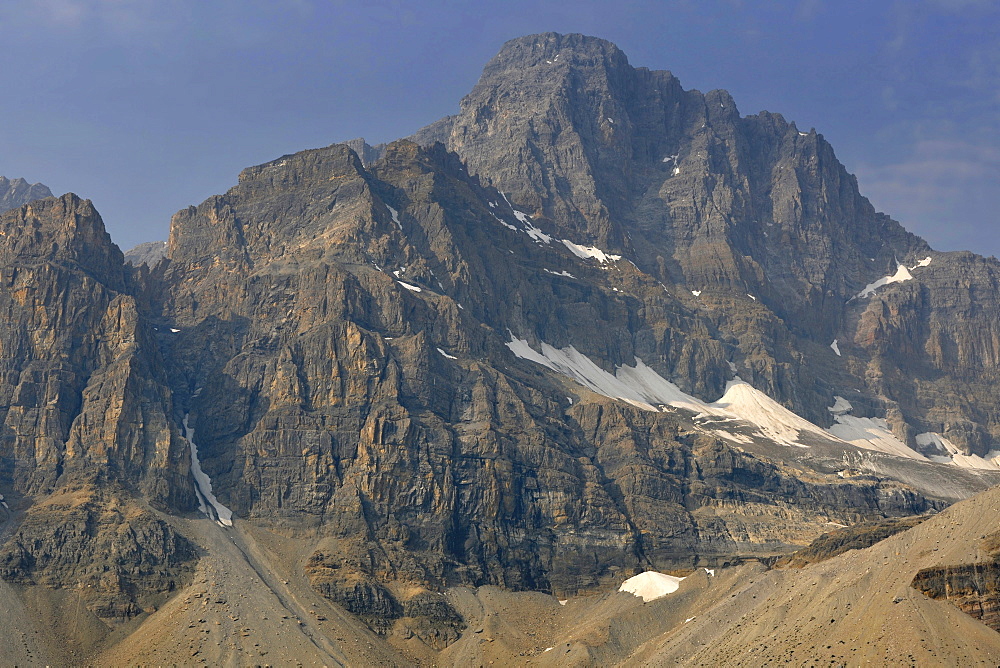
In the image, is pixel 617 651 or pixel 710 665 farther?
pixel 617 651

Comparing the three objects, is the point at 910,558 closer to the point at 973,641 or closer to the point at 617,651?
the point at 973,641

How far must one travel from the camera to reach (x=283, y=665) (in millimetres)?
181875

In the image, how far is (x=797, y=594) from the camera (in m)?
176

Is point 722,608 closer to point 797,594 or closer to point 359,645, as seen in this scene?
point 797,594

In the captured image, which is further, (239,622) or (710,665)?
(239,622)

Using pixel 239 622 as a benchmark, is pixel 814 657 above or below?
below

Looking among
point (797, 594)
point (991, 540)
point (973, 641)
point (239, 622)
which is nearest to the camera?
Answer: point (973, 641)

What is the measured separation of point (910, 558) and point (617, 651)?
51693 mm

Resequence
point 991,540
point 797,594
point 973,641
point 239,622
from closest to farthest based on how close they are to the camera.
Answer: point 973,641 → point 991,540 → point 797,594 → point 239,622

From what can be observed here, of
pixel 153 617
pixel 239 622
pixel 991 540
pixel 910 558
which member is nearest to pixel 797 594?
pixel 910 558

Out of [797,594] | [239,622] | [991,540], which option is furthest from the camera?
[239,622]

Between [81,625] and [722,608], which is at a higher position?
[81,625]

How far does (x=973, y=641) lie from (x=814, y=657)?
19.1m

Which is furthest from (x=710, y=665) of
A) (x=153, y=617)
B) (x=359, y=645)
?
(x=153, y=617)
